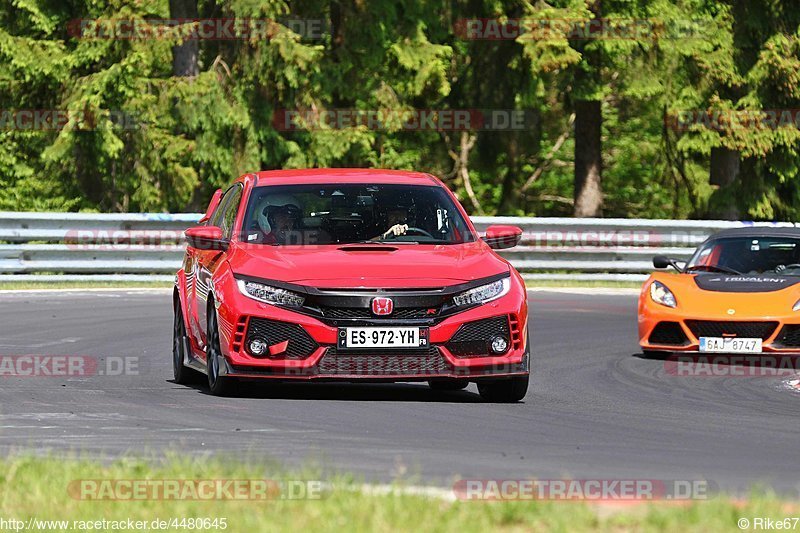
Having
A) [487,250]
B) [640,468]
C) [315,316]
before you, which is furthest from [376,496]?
[487,250]

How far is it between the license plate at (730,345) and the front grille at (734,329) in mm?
50

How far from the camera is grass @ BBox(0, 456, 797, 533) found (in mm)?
6086

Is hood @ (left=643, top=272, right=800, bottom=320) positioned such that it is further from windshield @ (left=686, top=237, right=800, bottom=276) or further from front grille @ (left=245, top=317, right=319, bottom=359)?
front grille @ (left=245, top=317, right=319, bottom=359)

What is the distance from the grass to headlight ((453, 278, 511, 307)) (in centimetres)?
396

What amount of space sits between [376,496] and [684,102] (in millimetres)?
31198

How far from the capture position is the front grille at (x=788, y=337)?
50.3ft

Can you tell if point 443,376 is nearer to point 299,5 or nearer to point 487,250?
point 487,250

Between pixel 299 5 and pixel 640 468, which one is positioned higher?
pixel 299 5

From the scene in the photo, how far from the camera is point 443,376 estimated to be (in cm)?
1093

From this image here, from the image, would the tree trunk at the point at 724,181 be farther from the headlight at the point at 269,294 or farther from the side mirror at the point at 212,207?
the headlight at the point at 269,294

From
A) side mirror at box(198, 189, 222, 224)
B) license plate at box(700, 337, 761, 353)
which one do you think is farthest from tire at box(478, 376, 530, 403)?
license plate at box(700, 337, 761, 353)

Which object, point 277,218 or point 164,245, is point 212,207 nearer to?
point 277,218

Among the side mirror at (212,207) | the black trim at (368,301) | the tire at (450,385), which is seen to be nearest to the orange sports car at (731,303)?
the tire at (450,385)

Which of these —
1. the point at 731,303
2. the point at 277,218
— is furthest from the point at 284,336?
the point at 731,303
